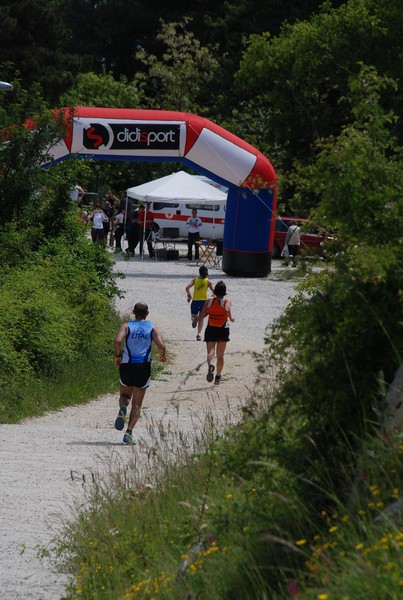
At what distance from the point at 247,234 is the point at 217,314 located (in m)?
13.3

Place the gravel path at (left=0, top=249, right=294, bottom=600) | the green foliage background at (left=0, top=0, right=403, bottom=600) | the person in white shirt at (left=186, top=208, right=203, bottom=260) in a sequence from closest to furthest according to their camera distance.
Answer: the green foliage background at (left=0, top=0, right=403, bottom=600), the gravel path at (left=0, top=249, right=294, bottom=600), the person in white shirt at (left=186, top=208, right=203, bottom=260)

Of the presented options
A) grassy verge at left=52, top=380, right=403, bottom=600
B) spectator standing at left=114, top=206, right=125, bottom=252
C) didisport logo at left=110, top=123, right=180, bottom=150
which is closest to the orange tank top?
grassy verge at left=52, top=380, right=403, bottom=600

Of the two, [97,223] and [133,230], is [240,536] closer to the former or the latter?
[97,223]

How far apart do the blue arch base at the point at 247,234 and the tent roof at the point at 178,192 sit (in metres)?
4.50

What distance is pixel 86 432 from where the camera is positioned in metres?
13.2

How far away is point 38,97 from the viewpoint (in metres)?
22.7

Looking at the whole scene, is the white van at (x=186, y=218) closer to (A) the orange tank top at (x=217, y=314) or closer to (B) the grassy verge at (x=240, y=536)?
(A) the orange tank top at (x=217, y=314)

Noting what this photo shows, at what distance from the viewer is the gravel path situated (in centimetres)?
775

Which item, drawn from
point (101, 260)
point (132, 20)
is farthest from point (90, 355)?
point (132, 20)

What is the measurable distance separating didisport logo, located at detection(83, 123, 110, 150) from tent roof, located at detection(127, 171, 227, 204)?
711 cm

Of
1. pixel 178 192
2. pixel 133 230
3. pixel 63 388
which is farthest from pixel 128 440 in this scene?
pixel 133 230

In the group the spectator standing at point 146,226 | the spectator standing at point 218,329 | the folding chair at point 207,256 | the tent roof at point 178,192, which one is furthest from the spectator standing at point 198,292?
the spectator standing at point 146,226

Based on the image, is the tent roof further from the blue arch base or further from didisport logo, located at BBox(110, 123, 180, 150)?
didisport logo, located at BBox(110, 123, 180, 150)

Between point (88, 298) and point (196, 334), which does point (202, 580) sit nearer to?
point (88, 298)
